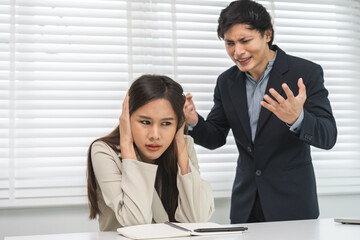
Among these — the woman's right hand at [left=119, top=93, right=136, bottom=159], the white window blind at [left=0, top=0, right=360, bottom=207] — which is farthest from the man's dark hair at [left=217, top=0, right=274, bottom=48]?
the woman's right hand at [left=119, top=93, right=136, bottom=159]

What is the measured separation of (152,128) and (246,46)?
2.06ft

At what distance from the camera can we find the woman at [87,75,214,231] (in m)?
1.56

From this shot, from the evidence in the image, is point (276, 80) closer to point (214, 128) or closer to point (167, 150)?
point (214, 128)

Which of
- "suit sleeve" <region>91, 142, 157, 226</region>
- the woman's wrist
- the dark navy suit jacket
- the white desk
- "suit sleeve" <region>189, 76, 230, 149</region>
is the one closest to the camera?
the white desk

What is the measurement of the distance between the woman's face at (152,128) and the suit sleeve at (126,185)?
0.12 meters

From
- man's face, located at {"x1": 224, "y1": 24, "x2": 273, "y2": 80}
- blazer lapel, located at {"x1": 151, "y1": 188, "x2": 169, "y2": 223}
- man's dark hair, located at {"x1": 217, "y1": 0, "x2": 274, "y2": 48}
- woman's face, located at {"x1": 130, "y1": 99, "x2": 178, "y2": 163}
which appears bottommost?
blazer lapel, located at {"x1": 151, "y1": 188, "x2": 169, "y2": 223}

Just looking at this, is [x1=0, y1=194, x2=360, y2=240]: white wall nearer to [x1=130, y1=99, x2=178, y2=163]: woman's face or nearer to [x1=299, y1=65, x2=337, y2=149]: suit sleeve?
[x1=130, y1=99, x2=178, y2=163]: woman's face

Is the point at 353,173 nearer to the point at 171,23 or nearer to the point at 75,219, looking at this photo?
the point at 171,23

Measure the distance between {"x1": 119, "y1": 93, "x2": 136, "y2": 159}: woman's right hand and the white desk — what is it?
36 cm

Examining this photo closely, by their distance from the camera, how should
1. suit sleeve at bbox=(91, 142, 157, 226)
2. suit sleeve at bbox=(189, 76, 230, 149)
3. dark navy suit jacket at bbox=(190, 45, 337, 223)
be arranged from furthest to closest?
suit sleeve at bbox=(189, 76, 230, 149)
dark navy suit jacket at bbox=(190, 45, 337, 223)
suit sleeve at bbox=(91, 142, 157, 226)

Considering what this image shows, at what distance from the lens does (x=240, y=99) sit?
6.89 feet

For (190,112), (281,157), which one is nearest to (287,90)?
(281,157)

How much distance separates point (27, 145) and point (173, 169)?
0.86 m

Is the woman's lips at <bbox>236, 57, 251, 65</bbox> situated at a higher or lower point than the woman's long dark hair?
higher
